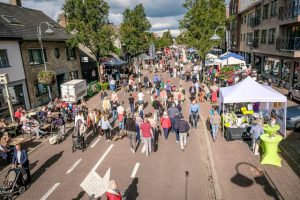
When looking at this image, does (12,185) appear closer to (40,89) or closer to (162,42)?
(40,89)

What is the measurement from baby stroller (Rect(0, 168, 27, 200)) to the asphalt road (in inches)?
11.6

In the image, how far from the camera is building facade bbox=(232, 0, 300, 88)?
22.8 m

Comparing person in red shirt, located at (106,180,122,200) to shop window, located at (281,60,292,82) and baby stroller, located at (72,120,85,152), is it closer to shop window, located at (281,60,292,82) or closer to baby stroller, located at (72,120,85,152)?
baby stroller, located at (72,120,85,152)

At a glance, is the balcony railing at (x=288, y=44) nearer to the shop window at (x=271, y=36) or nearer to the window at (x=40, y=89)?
the shop window at (x=271, y=36)

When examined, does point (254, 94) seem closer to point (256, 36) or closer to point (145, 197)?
point (145, 197)

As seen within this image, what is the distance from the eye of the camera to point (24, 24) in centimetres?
2334

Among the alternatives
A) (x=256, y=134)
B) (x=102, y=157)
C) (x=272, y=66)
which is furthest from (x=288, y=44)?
(x=102, y=157)

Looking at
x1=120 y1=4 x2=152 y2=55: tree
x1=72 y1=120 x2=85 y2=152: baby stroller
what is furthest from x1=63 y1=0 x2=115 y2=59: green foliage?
x1=72 y1=120 x2=85 y2=152: baby stroller

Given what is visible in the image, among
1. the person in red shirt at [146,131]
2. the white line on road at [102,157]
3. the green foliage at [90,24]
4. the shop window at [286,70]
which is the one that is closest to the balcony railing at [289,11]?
the shop window at [286,70]

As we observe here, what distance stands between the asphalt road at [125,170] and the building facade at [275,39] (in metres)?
15.5

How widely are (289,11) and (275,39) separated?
4154 mm

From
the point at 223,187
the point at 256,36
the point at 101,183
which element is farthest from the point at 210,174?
the point at 256,36

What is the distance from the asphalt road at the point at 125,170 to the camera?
8.52 m

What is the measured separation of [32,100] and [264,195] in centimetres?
1990
